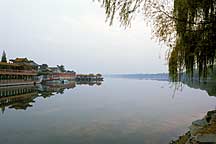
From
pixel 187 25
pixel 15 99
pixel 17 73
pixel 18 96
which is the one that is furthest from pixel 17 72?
pixel 187 25

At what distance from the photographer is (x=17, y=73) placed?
50.0m

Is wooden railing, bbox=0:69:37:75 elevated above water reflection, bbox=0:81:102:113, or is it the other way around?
wooden railing, bbox=0:69:37:75

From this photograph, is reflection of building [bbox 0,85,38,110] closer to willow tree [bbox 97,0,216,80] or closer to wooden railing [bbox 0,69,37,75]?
wooden railing [bbox 0,69,37,75]

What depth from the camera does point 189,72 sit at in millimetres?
6148

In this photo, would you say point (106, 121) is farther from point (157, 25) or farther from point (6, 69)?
point (6, 69)

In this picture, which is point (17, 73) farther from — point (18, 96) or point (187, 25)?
point (187, 25)

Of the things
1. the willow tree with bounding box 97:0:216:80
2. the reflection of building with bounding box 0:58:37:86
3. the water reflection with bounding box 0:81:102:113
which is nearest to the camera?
the willow tree with bounding box 97:0:216:80

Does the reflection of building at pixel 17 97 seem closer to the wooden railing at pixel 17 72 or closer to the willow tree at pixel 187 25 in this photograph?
the wooden railing at pixel 17 72

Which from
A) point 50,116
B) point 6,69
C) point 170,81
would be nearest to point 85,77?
point 6,69

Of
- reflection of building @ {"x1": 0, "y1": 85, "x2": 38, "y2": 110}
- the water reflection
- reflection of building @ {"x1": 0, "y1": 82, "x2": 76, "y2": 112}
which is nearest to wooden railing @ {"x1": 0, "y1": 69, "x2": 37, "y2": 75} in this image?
the water reflection

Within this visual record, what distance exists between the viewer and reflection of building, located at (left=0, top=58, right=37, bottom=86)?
4500cm

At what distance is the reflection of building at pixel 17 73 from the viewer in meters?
45.0

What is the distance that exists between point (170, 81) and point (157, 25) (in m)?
1.63

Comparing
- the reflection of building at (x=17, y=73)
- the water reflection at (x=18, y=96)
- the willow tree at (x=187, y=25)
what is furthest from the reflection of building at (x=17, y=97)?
the willow tree at (x=187, y=25)
